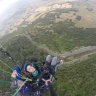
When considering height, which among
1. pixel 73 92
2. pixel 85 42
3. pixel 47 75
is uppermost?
pixel 47 75

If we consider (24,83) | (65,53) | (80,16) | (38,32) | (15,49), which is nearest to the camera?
(24,83)

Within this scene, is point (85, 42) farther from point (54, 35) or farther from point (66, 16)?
point (66, 16)

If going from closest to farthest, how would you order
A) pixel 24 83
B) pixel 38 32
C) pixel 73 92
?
pixel 24 83 < pixel 73 92 < pixel 38 32

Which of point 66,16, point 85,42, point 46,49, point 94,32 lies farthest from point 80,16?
point 46,49

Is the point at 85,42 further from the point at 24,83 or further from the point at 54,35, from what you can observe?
the point at 24,83

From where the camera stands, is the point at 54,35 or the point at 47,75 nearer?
the point at 47,75

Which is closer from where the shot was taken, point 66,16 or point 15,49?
point 15,49

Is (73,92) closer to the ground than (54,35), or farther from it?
farther from it

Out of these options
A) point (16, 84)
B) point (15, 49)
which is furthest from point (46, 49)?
point (16, 84)

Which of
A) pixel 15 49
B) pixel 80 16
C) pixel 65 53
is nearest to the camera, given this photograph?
pixel 65 53
